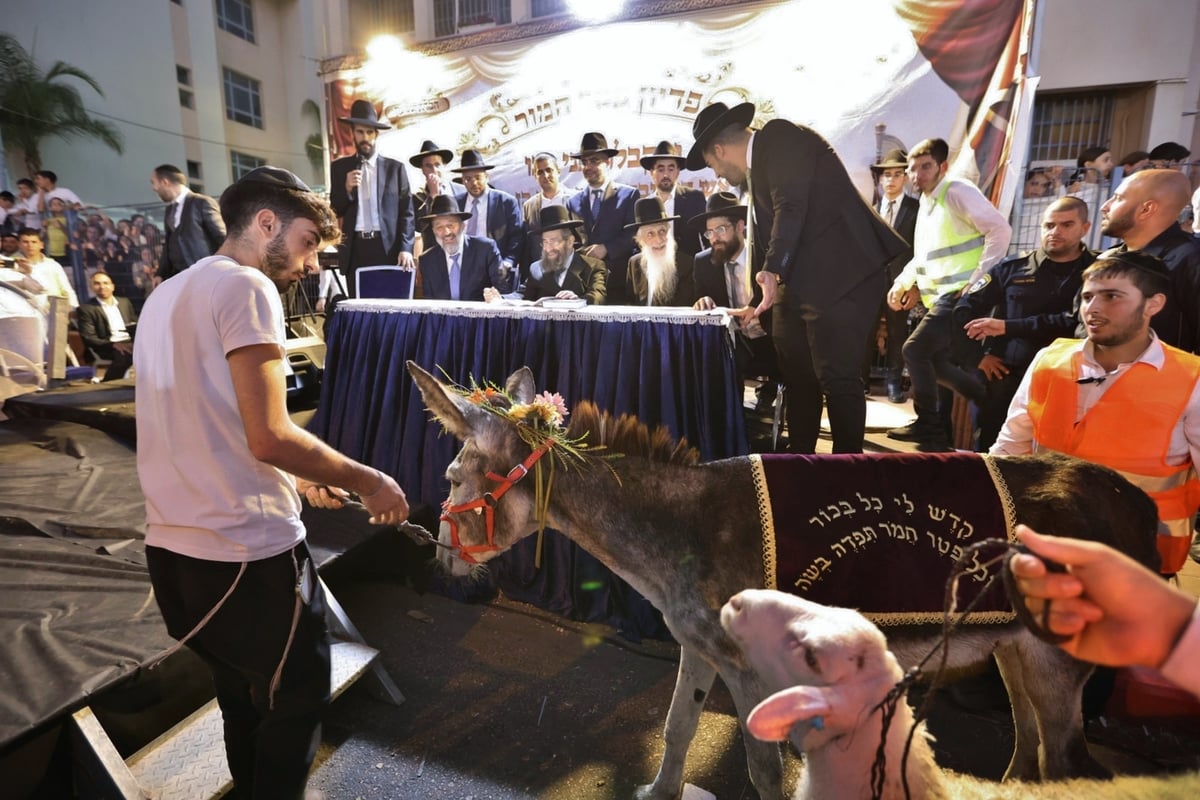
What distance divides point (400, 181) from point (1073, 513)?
8291mm

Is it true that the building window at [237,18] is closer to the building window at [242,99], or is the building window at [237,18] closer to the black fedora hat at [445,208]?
the building window at [242,99]

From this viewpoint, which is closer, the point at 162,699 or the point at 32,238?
the point at 162,699

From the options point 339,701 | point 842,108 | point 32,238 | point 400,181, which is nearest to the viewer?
point 339,701

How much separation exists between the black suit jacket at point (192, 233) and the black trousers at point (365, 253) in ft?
5.37

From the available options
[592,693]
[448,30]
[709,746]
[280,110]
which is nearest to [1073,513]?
[709,746]

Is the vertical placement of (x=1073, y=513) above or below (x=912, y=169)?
below

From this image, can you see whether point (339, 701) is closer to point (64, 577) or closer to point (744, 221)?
point (64, 577)

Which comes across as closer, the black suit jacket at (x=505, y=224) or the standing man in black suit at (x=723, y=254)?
the standing man in black suit at (x=723, y=254)

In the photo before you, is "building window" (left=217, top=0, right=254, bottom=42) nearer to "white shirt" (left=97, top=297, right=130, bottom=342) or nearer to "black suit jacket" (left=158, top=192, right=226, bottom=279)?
"white shirt" (left=97, top=297, right=130, bottom=342)

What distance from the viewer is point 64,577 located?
310 centimetres

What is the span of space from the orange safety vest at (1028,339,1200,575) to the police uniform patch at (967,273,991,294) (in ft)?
8.96

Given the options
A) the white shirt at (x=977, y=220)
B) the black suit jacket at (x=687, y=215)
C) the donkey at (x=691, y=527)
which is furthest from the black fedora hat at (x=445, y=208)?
the donkey at (x=691, y=527)

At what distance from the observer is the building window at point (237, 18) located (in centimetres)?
1911

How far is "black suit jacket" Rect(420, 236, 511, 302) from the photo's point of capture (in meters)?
7.08
